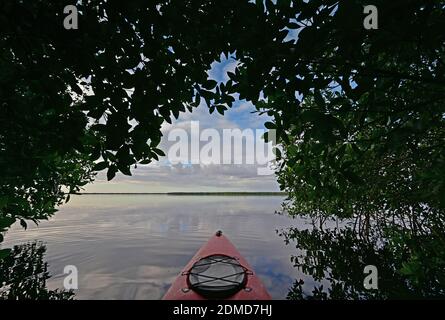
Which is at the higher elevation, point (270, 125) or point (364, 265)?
point (270, 125)

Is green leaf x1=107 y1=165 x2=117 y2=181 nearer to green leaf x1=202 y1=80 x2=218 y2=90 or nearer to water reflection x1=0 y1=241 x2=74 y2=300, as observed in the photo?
green leaf x1=202 y1=80 x2=218 y2=90

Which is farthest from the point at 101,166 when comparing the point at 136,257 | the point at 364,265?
the point at 136,257

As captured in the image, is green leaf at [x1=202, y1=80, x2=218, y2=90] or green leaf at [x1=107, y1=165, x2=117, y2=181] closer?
green leaf at [x1=107, y1=165, x2=117, y2=181]

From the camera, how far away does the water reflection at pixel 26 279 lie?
8461mm

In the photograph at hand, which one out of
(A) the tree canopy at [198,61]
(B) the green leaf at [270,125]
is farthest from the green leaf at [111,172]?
(B) the green leaf at [270,125]

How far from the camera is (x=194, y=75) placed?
2.73 m

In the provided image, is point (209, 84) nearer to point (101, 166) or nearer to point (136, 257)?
point (101, 166)

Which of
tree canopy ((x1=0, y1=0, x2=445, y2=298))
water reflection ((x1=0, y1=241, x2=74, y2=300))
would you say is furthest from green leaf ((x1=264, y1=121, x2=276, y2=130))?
water reflection ((x1=0, y1=241, x2=74, y2=300))

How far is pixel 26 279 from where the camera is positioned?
9.81m

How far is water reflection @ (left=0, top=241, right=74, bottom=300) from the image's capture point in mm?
8461

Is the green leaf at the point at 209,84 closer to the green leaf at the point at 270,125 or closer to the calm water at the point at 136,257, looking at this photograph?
the green leaf at the point at 270,125

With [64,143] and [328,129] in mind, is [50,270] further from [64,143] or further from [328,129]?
[328,129]

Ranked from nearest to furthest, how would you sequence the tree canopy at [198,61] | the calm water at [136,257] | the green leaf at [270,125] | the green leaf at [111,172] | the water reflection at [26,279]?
the tree canopy at [198,61] → the green leaf at [111,172] → the green leaf at [270,125] → the water reflection at [26,279] → the calm water at [136,257]

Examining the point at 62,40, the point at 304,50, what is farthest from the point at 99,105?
the point at 304,50
